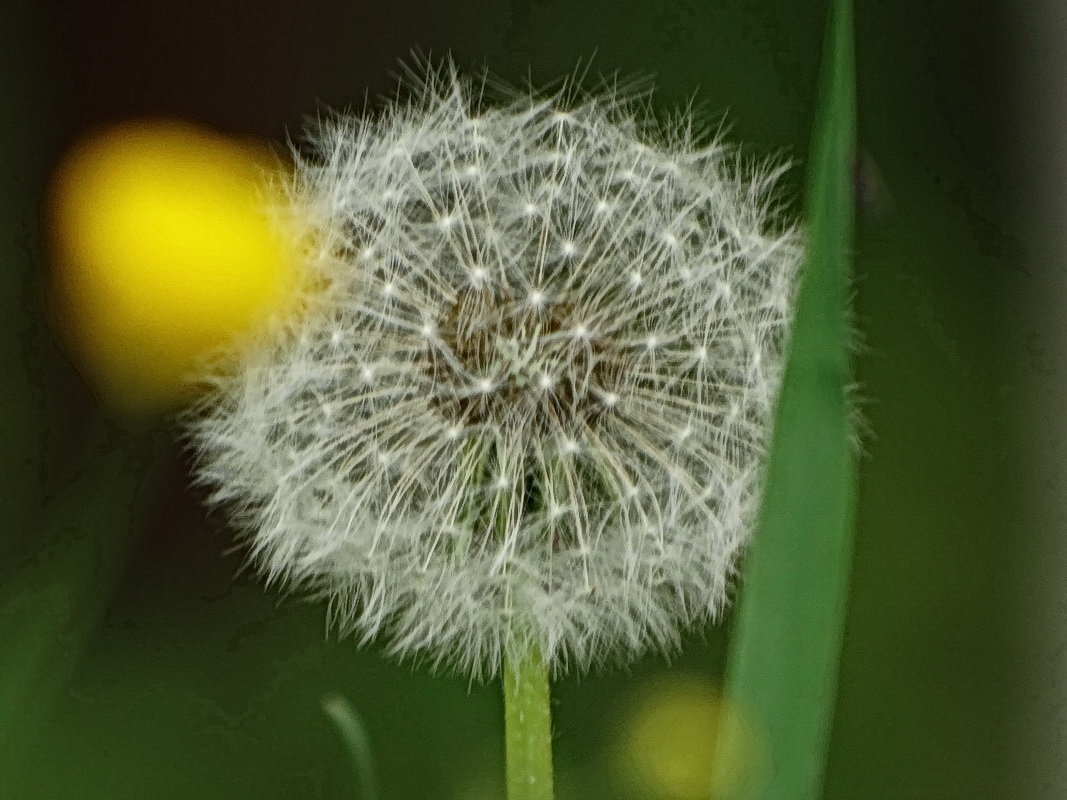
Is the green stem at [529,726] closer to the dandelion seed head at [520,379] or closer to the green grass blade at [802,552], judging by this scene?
the dandelion seed head at [520,379]

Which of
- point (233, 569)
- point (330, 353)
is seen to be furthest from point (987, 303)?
point (233, 569)

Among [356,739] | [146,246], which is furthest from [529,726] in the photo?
[146,246]

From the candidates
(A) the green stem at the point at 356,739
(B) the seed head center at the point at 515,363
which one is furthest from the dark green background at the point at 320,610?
(B) the seed head center at the point at 515,363

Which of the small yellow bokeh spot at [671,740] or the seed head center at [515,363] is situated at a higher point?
the seed head center at [515,363]

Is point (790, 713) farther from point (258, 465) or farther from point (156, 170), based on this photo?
point (156, 170)

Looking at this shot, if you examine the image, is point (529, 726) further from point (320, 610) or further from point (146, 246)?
point (146, 246)

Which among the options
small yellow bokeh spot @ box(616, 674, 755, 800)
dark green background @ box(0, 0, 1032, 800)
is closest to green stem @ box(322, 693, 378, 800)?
dark green background @ box(0, 0, 1032, 800)

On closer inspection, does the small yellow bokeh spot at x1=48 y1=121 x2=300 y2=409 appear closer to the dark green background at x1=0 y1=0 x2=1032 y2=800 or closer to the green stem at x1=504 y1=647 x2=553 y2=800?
the dark green background at x1=0 y1=0 x2=1032 y2=800
